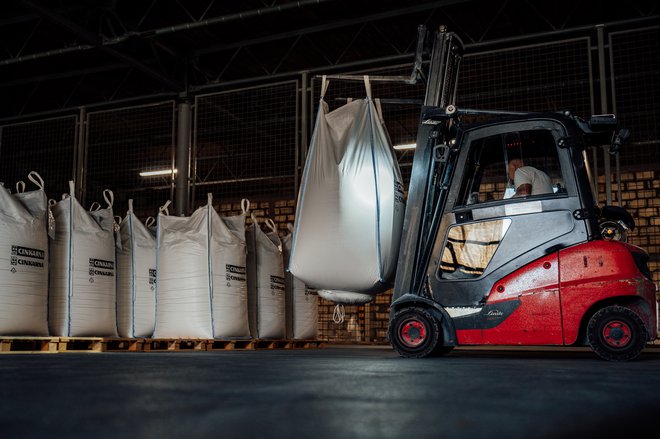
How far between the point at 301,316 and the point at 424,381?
17.4 feet

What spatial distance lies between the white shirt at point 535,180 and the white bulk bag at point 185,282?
311 cm

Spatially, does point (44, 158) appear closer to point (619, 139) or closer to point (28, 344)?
point (28, 344)

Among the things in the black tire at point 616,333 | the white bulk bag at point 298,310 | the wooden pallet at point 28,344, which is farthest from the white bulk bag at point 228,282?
the black tire at point 616,333

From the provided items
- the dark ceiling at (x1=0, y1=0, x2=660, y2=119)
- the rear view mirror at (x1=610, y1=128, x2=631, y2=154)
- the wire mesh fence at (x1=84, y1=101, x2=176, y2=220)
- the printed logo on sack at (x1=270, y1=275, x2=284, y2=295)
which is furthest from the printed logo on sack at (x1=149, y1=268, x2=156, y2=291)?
the wire mesh fence at (x1=84, y1=101, x2=176, y2=220)

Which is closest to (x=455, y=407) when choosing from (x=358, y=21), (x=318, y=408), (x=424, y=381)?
(x=318, y=408)

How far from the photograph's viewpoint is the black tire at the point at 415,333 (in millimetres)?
4320

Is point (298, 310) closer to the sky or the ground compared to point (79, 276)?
closer to the ground

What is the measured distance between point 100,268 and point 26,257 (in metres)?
0.84

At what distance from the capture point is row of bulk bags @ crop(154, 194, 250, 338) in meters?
6.17

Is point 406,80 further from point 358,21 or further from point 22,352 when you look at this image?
point 358,21

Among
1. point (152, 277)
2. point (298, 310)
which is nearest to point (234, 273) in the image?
point (152, 277)

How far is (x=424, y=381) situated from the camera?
2.30m

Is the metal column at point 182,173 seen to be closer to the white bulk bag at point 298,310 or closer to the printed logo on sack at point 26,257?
the white bulk bag at point 298,310

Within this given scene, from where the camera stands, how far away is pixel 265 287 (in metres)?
6.97
